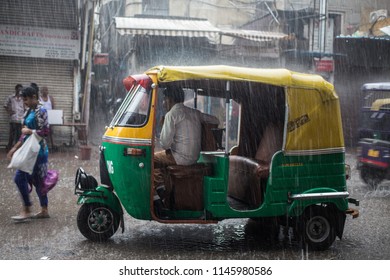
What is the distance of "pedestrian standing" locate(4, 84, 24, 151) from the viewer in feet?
42.6

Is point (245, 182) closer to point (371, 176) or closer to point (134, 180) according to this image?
point (134, 180)

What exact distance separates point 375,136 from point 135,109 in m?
5.53

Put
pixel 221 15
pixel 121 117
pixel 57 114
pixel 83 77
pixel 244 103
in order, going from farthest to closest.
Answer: pixel 221 15
pixel 83 77
pixel 57 114
pixel 244 103
pixel 121 117

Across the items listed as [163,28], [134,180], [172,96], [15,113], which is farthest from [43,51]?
[134,180]

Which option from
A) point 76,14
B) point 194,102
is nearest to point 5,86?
point 76,14

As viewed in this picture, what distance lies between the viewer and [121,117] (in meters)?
5.67

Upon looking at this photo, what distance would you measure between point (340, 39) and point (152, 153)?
14.7 metres

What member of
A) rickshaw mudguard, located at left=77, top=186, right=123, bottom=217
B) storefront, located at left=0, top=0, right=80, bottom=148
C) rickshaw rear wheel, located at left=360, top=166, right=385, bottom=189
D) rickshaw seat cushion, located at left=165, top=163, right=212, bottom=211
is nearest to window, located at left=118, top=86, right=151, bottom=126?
rickshaw seat cushion, located at left=165, top=163, right=212, bottom=211

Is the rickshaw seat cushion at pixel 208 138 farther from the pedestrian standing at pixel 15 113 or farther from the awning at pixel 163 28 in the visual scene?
the awning at pixel 163 28

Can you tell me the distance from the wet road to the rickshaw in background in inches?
64.1

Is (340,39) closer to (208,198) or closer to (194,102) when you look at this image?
(194,102)

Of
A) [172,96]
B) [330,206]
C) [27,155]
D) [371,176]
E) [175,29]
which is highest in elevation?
[175,29]

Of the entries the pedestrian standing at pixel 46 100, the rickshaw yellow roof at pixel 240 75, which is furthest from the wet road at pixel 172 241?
the pedestrian standing at pixel 46 100

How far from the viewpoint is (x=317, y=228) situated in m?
5.75
